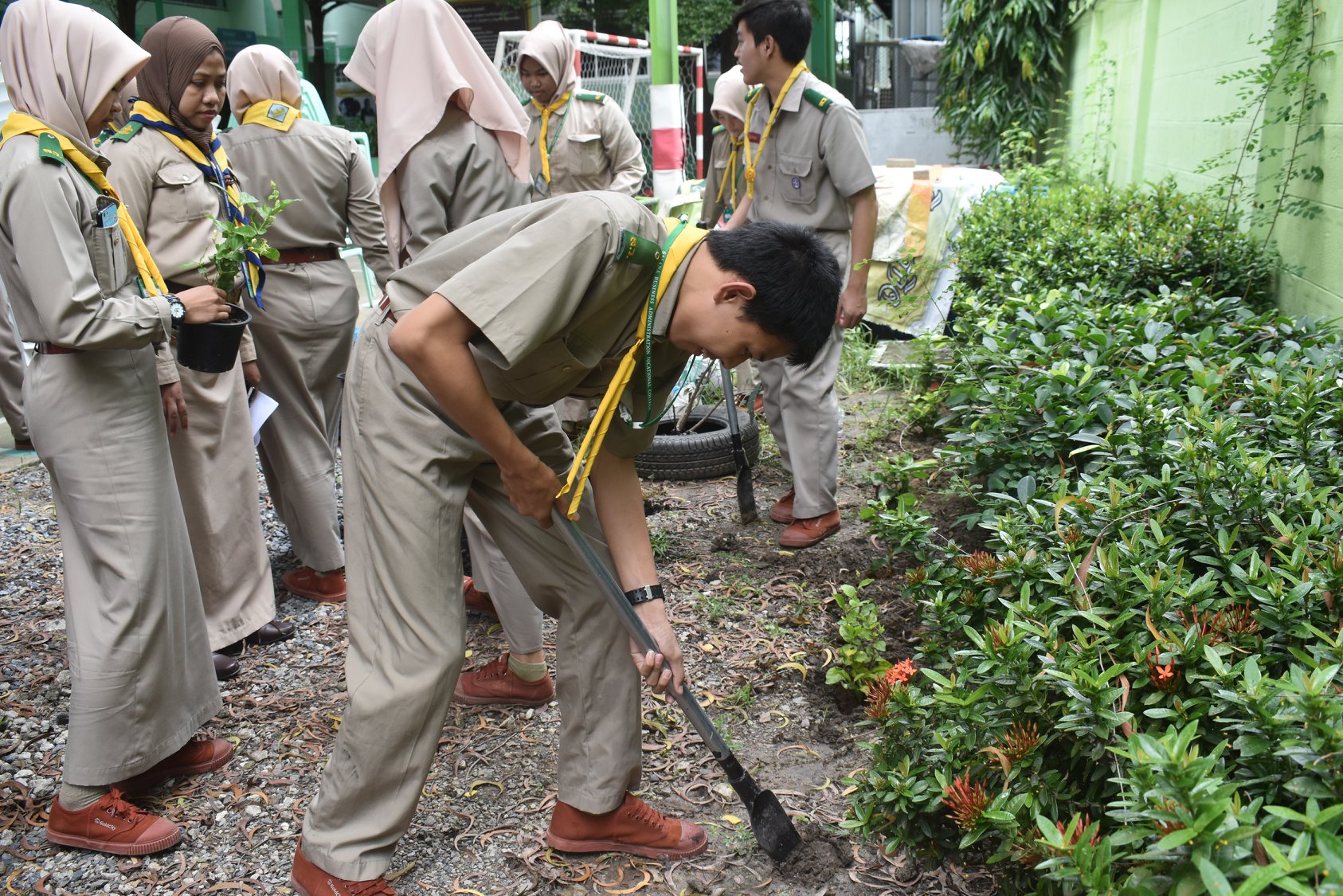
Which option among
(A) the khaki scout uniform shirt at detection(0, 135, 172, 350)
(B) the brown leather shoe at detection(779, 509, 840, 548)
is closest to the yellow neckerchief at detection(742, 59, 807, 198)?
(B) the brown leather shoe at detection(779, 509, 840, 548)

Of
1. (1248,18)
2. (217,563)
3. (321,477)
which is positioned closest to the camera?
(217,563)

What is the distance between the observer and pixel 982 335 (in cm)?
430

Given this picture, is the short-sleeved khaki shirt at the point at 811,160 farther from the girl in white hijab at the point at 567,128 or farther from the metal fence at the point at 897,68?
the metal fence at the point at 897,68

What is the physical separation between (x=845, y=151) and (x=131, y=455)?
2.89 metres

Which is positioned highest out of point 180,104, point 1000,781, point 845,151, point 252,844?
point 180,104

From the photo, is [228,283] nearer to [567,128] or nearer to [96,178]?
[96,178]

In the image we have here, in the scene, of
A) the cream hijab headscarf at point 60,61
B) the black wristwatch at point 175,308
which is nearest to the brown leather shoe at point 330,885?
the black wristwatch at point 175,308

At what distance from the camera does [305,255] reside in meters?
4.00

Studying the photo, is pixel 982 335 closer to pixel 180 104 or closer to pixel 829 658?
pixel 829 658

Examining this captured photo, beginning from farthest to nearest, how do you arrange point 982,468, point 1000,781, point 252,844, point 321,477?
point 321,477 → point 982,468 → point 252,844 → point 1000,781

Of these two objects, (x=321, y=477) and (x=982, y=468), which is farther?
(x=321, y=477)

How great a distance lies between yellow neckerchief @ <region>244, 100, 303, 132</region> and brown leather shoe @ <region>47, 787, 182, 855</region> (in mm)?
2504

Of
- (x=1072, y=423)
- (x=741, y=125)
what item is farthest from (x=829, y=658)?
(x=741, y=125)

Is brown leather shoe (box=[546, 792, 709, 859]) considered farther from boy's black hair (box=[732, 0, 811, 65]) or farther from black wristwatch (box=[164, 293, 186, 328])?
boy's black hair (box=[732, 0, 811, 65])
